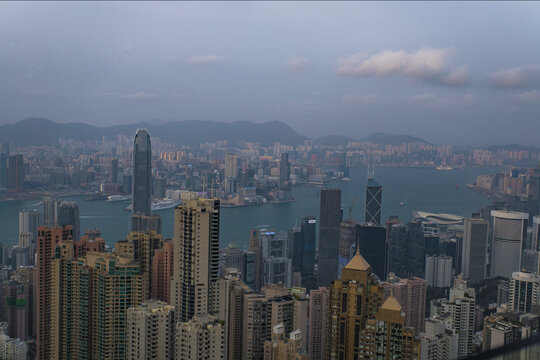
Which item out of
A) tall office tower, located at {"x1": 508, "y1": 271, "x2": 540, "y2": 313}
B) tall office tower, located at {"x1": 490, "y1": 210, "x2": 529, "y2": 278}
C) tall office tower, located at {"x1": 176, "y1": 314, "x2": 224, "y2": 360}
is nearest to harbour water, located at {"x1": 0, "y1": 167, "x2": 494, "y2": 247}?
tall office tower, located at {"x1": 490, "y1": 210, "x2": 529, "y2": 278}

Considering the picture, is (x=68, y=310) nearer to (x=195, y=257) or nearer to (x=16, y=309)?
(x=16, y=309)

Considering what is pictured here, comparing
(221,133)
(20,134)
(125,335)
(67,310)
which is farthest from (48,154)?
(125,335)

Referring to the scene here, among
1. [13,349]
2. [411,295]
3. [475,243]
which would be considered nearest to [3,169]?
[13,349]

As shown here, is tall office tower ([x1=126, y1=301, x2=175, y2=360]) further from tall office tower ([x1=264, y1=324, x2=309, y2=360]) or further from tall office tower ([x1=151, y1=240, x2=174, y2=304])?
tall office tower ([x1=264, y1=324, x2=309, y2=360])

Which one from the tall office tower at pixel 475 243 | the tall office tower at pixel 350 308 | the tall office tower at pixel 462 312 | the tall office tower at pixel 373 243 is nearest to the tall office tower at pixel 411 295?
the tall office tower at pixel 462 312

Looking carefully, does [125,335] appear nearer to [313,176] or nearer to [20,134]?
[20,134]
